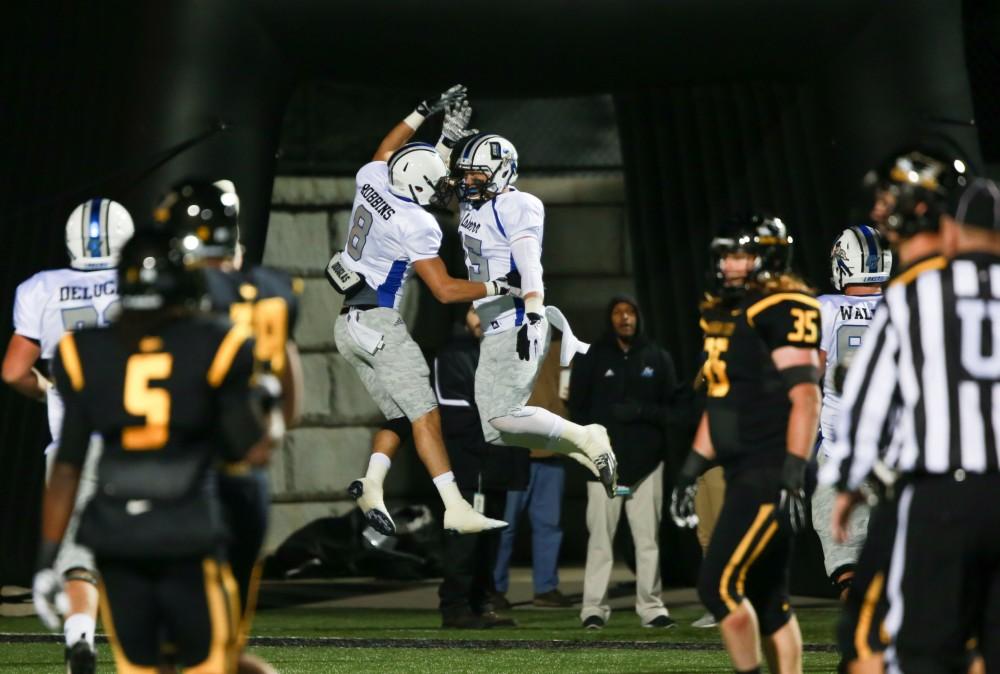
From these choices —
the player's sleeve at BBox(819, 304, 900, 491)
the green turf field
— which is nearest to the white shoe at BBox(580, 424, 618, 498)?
the green turf field

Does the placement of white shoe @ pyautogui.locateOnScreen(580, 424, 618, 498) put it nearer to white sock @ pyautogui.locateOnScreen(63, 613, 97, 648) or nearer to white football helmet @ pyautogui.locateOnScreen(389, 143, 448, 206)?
white football helmet @ pyautogui.locateOnScreen(389, 143, 448, 206)

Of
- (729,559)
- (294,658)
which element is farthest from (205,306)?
(294,658)

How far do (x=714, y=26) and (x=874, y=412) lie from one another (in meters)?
5.45

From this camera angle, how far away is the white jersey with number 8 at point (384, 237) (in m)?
7.84

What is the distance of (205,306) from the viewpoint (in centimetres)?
434

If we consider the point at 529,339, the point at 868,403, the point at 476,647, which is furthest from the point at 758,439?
the point at 476,647

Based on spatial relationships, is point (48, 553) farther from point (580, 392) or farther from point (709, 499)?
point (709, 499)

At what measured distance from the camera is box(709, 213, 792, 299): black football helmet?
5.96 metres

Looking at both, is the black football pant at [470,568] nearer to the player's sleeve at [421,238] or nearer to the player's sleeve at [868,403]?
the player's sleeve at [421,238]

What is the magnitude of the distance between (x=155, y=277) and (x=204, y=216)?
70 centimetres

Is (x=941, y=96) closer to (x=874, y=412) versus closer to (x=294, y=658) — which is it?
(x=294, y=658)

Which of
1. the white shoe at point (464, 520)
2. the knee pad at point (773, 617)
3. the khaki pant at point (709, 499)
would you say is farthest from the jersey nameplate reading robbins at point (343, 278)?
the khaki pant at point (709, 499)

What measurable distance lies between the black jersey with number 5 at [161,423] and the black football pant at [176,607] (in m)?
0.06

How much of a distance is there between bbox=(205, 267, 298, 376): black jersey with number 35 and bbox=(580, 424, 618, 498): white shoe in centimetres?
318
